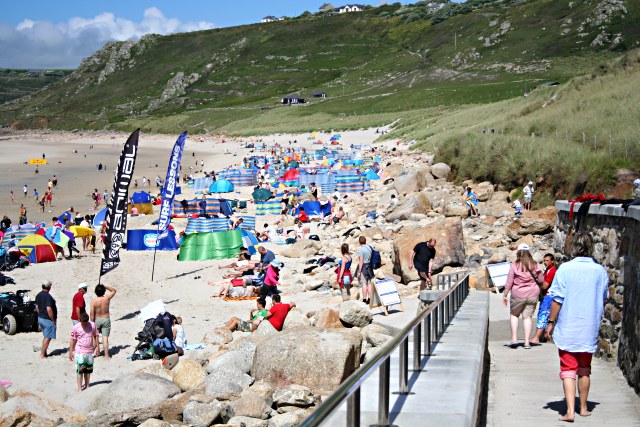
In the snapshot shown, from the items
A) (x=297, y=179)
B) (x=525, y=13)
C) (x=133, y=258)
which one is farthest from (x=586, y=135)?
(x=525, y=13)

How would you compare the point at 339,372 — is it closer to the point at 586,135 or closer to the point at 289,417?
the point at 289,417

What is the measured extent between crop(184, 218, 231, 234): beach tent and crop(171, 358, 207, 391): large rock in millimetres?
15479

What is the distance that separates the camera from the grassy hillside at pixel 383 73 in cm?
11369

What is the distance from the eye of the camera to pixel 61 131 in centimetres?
15675

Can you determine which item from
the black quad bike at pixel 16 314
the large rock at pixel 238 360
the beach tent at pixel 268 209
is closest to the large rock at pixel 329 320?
the large rock at pixel 238 360

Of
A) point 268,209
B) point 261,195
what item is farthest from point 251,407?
point 261,195

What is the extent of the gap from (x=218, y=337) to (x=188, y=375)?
11.2 feet

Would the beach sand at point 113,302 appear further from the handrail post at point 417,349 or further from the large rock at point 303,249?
the handrail post at point 417,349

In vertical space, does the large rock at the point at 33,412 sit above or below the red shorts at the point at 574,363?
below

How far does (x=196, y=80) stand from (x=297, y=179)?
152m

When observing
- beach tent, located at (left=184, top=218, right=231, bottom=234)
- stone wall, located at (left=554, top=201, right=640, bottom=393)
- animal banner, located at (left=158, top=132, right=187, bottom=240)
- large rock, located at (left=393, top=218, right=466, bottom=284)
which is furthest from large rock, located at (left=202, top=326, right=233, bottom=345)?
beach tent, located at (left=184, top=218, right=231, bottom=234)

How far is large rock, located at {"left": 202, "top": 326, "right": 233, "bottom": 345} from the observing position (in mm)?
13375

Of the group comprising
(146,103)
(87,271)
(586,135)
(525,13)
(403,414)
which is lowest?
(87,271)

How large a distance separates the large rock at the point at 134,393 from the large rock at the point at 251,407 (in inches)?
60.2
